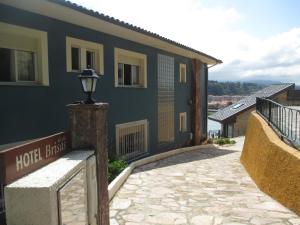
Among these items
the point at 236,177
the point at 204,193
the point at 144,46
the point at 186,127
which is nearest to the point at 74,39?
the point at 144,46

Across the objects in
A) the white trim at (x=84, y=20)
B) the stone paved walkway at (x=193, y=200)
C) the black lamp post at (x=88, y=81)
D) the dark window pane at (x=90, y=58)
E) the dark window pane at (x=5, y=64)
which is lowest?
the stone paved walkway at (x=193, y=200)

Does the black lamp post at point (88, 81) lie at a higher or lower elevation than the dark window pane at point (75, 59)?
lower

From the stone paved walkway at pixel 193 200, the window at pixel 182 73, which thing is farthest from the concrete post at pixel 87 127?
the window at pixel 182 73

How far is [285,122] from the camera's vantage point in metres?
8.93

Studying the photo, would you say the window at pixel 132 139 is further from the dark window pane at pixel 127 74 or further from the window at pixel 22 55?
the window at pixel 22 55

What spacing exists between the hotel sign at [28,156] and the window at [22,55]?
4038 mm

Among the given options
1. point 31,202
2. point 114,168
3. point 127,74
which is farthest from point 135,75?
point 31,202

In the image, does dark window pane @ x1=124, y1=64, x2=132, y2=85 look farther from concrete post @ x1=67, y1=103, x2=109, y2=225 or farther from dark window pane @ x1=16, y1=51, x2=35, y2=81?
concrete post @ x1=67, y1=103, x2=109, y2=225

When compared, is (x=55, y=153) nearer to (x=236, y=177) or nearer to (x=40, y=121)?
(x=40, y=121)

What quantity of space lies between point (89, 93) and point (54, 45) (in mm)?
4372

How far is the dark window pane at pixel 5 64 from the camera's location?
25.4ft

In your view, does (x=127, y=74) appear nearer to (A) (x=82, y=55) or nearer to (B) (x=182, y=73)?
(A) (x=82, y=55)

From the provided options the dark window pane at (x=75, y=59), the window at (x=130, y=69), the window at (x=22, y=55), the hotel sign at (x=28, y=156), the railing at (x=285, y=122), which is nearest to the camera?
the hotel sign at (x=28, y=156)

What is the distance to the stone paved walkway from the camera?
671cm
